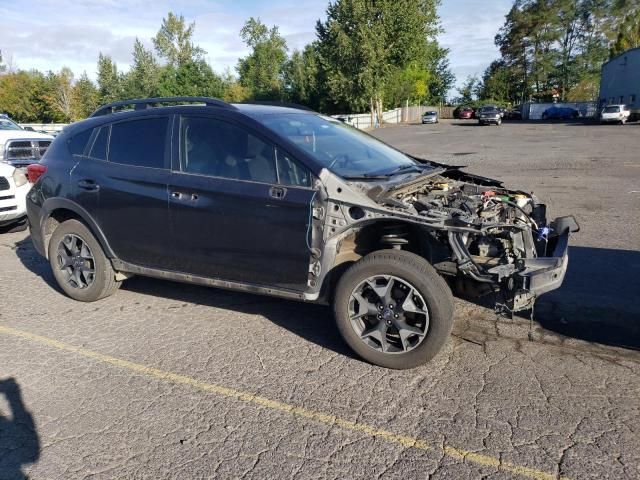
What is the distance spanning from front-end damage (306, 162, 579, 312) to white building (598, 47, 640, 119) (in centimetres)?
4933

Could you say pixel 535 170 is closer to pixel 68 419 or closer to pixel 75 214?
pixel 75 214

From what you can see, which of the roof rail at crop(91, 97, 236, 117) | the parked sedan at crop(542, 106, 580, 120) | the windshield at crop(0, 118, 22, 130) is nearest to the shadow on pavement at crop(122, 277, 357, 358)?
the roof rail at crop(91, 97, 236, 117)

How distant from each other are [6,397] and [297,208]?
231cm

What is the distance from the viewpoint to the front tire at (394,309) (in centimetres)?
346

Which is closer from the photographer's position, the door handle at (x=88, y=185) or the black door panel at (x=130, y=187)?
the black door panel at (x=130, y=187)

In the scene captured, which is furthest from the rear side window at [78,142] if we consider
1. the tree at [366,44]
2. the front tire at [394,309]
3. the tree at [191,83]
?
the tree at [191,83]

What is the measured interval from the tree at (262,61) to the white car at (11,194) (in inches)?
2755

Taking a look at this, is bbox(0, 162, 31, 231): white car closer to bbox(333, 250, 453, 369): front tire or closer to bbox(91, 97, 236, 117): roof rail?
bbox(91, 97, 236, 117): roof rail

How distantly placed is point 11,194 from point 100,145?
3.78 m

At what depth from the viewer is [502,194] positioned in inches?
182

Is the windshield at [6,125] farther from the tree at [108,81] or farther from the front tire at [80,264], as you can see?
the tree at [108,81]

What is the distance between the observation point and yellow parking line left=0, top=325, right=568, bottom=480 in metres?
2.67

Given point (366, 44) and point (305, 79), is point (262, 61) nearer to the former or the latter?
point (305, 79)

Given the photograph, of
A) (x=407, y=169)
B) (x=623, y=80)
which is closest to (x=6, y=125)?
(x=407, y=169)
